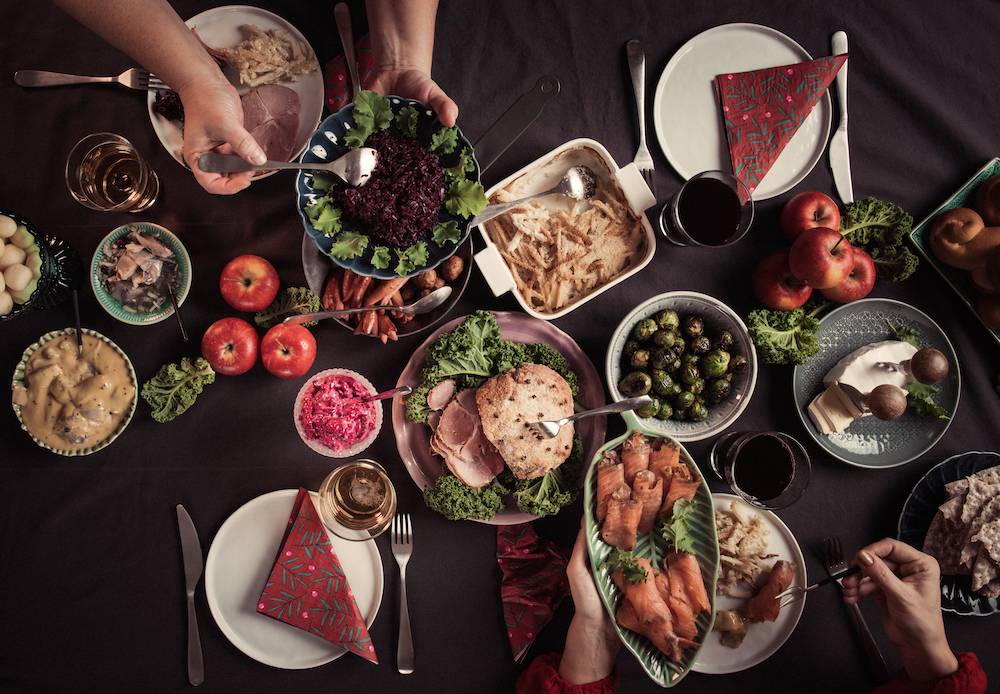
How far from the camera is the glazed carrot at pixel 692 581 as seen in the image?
2.04m

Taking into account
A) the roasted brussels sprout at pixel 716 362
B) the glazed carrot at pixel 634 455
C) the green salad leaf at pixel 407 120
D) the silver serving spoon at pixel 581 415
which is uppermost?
the green salad leaf at pixel 407 120

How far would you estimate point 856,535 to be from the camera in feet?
7.78

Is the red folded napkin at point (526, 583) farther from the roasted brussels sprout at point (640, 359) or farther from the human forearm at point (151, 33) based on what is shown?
the human forearm at point (151, 33)

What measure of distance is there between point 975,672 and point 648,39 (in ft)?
8.36

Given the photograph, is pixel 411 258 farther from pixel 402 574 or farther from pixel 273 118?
pixel 402 574

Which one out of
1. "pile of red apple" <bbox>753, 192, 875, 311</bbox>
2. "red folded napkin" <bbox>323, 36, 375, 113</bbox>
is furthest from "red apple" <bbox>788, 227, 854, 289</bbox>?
"red folded napkin" <bbox>323, 36, 375, 113</bbox>

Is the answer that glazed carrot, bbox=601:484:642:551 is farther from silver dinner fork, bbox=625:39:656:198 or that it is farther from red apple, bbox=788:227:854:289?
silver dinner fork, bbox=625:39:656:198

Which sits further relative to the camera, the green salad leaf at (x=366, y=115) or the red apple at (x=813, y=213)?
the red apple at (x=813, y=213)

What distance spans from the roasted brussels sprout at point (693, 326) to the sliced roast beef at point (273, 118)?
153cm

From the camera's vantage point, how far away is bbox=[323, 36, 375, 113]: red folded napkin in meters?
2.29

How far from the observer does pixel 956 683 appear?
2129 millimetres

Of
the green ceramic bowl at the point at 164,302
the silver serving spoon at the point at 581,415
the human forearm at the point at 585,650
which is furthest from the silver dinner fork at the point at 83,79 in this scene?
the human forearm at the point at 585,650

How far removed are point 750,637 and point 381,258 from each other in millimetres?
1842

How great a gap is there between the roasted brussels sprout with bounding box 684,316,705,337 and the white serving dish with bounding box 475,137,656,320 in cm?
26
